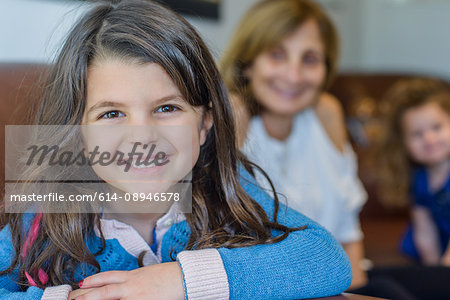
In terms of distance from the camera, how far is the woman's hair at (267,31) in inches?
64.7

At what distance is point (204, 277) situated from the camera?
2.37 feet

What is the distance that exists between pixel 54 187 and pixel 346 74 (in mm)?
2260

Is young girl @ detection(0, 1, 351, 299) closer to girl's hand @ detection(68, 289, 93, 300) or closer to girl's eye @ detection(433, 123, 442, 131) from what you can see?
girl's hand @ detection(68, 289, 93, 300)

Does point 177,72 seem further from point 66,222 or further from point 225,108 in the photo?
point 66,222

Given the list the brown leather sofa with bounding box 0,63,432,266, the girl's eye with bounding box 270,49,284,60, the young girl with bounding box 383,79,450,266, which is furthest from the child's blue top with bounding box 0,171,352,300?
the young girl with bounding box 383,79,450,266

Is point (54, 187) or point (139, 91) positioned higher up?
point (139, 91)

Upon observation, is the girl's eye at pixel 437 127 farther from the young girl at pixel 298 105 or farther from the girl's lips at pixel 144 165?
the girl's lips at pixel 144 165

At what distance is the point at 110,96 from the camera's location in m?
0.80

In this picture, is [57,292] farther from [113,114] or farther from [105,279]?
[113,114]

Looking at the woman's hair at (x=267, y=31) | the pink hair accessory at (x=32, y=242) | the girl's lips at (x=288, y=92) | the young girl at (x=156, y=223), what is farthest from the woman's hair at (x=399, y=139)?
the pink hair accessory at (x=32, y=242)

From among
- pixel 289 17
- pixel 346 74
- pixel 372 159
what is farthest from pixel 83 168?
pixel 346 74

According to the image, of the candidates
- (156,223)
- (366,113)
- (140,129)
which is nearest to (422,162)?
(366,113)

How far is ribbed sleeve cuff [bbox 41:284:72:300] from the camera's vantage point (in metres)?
0.72

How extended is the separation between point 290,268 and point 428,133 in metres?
1.43
